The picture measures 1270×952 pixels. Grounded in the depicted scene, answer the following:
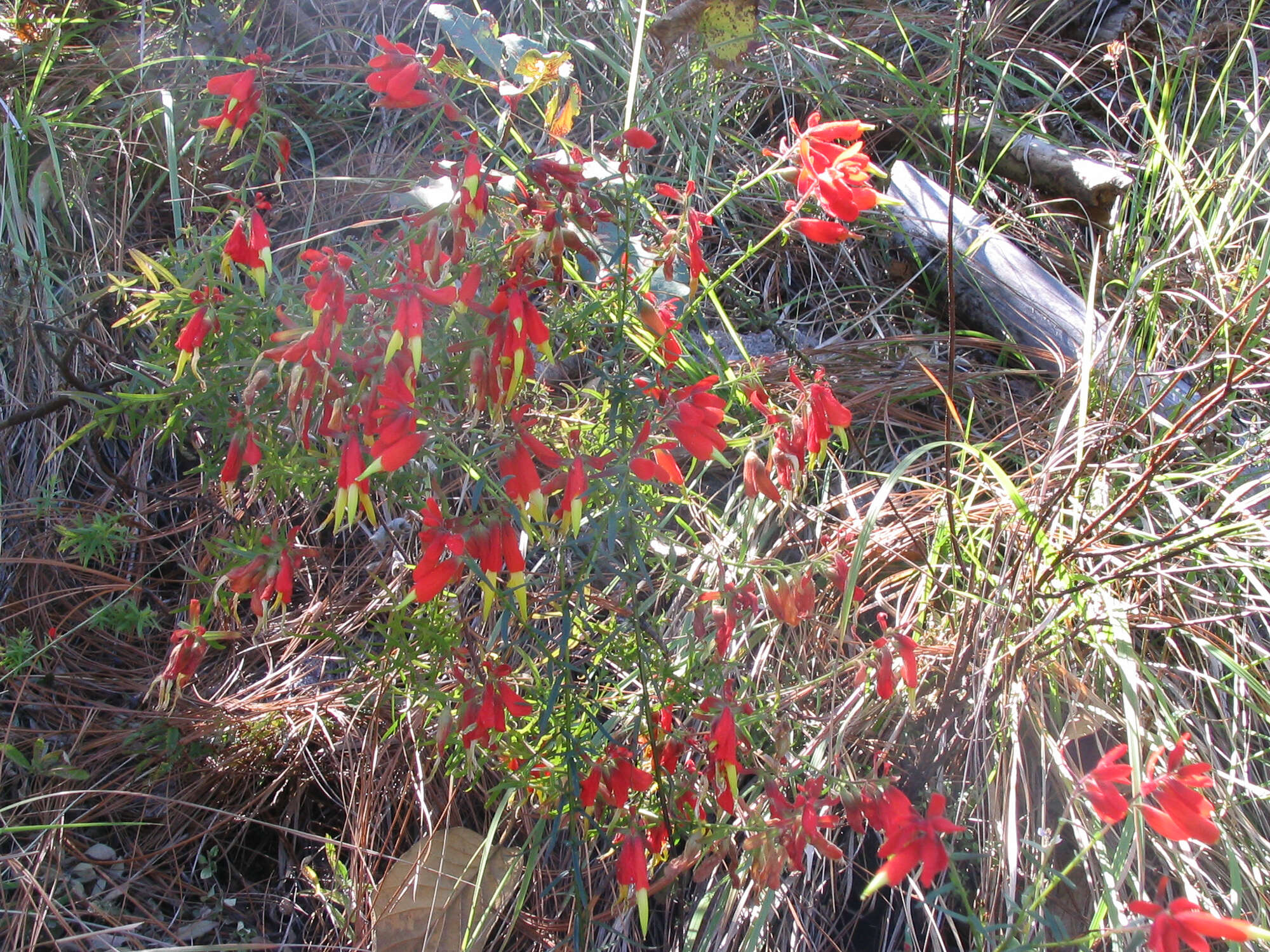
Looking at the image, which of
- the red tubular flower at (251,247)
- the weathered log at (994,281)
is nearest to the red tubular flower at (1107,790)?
the red tubular flower at (251,247)

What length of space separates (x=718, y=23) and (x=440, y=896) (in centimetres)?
169

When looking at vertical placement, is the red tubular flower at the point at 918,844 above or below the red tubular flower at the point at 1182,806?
below

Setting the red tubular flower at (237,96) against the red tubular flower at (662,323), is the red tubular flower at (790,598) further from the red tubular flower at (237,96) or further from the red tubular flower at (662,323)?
the red tubular flower at (237,96)

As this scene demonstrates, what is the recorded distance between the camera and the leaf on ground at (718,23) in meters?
1.80

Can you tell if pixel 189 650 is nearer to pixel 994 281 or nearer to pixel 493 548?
pixel 493 548

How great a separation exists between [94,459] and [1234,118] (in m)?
2.58

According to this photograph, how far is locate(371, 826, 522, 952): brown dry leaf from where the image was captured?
1312 millimetres

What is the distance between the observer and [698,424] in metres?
0.97

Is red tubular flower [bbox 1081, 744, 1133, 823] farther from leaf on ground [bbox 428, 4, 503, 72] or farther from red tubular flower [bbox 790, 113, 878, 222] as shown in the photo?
leaf on ground [bbox 428, 4, 503, 72]

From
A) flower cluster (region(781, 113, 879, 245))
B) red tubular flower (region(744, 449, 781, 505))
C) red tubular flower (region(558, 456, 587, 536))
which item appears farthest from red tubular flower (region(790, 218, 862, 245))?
red tubular flower (region(558, 456, 587, 536))

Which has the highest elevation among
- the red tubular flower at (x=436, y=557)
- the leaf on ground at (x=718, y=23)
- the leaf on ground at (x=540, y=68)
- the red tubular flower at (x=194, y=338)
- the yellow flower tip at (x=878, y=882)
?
the leaf on ground at (x=540, y=68)

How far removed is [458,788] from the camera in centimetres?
148

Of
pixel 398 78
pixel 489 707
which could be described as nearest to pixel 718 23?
pixel 398 78

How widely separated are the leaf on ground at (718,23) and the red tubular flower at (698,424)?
1.10 meters
